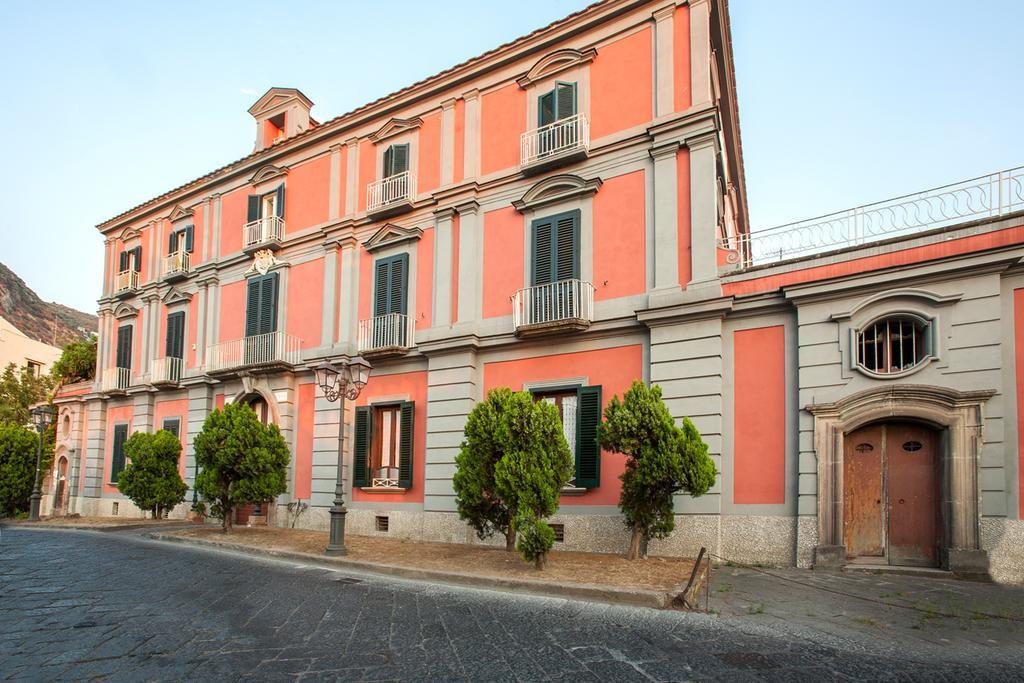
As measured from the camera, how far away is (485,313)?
1500 centimetres

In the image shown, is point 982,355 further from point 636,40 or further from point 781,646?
point 636,40

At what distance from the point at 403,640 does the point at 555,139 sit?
36.6 ft

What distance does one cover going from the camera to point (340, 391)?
1289 cm

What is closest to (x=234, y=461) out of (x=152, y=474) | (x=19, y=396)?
(x=152, y=474)

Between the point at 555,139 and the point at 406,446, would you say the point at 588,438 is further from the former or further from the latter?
the point at 555,139

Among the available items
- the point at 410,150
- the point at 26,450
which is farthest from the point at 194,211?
the point at 26,450

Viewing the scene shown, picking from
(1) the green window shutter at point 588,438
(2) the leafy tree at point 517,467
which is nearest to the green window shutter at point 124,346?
(2) the leafy tree at point 517,467

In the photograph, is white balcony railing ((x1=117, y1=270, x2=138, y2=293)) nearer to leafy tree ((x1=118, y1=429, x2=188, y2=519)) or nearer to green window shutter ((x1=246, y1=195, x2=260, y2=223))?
green window shutter ((x1=246, y1=195, x2=260, y2=223))

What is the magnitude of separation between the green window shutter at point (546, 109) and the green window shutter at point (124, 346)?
60.7 feet

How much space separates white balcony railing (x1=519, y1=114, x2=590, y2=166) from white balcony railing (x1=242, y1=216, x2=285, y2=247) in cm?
861

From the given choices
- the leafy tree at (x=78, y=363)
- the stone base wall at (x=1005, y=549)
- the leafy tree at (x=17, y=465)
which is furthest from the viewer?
the leafy tree at (x=78, y=363)

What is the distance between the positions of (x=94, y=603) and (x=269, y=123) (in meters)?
17.7

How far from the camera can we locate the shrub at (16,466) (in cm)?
2667

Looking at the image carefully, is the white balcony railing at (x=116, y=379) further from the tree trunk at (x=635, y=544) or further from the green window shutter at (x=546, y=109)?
the tree trunk at (x=635, y=544)
